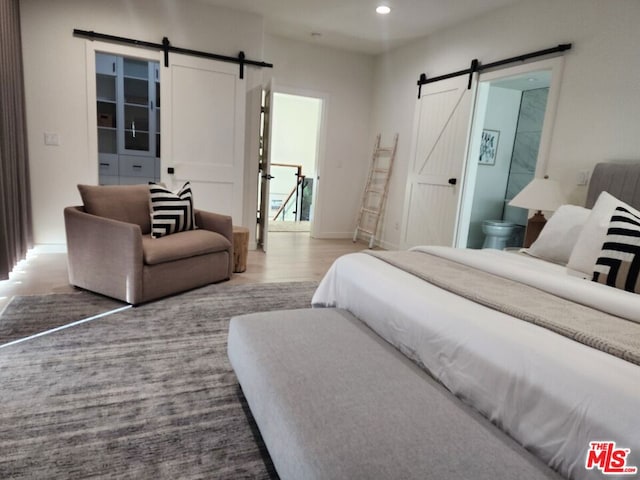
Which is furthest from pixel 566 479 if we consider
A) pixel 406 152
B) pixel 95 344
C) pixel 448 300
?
pixel 406 152

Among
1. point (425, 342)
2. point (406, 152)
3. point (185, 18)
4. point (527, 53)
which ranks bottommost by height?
point (425, 342)

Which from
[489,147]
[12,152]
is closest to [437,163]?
[489,147]

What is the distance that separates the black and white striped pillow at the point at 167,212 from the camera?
330 centimetres

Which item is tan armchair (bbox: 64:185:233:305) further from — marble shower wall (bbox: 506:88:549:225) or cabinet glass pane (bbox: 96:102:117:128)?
marble shower wall (bbox: 506:88:549:225)

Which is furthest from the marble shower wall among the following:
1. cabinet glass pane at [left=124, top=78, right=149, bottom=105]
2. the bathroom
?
cabinet glass pane at [left=124, top=78, right=149, bottom=105]

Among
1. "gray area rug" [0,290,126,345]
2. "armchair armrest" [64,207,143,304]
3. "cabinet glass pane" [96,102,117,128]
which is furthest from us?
"cabinet glass pane" [96,102,117,128]

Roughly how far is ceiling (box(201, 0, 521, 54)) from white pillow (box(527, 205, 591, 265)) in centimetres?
234

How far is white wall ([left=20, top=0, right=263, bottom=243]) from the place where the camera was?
3879 mm

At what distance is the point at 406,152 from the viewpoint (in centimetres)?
530

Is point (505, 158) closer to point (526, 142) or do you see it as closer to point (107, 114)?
point (526, 142)

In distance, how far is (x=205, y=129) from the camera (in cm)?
452

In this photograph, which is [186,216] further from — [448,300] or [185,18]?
[448,300]

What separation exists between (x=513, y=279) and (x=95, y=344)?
2.32 meters

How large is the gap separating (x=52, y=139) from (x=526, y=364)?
469 centimetres
